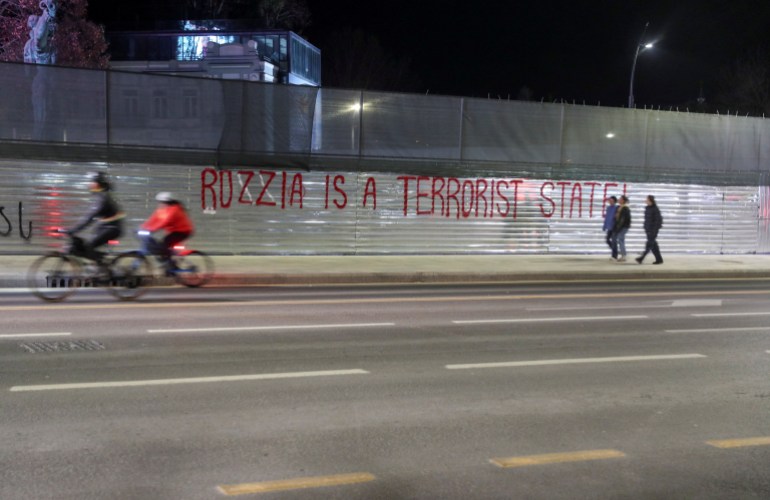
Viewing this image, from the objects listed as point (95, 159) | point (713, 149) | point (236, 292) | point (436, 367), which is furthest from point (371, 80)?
point (436, 367)

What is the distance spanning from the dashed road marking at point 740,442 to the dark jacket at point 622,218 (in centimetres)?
1417

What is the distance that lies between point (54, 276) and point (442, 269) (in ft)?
26.6

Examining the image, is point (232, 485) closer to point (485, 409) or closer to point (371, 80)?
point (485, 409)

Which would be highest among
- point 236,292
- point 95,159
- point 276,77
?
point 276,77

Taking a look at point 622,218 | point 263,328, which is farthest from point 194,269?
point 622,218

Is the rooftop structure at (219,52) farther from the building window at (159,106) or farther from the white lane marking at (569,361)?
the white lane marking at (569,361)

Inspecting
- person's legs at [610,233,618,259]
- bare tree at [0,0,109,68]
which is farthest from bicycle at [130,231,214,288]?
bare tree at [0,0,109,68]

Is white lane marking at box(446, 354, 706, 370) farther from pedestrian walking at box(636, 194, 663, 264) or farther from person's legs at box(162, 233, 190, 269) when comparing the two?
pedestrian walking at box(636, 194, 663, 264)

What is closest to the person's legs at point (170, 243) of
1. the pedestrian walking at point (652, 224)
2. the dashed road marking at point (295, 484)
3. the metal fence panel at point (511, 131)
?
the dashed road marking at point (295, 484)

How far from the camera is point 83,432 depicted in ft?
16.8

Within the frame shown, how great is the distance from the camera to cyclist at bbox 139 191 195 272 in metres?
12.1

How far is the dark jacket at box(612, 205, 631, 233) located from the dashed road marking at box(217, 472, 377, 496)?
52.1 ft

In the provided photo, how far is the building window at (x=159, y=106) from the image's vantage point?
1727 centimetres

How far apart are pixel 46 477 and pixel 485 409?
323 cm
